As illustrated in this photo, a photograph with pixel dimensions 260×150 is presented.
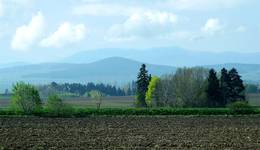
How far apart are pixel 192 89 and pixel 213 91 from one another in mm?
4650

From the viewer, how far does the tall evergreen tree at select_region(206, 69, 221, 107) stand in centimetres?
9311

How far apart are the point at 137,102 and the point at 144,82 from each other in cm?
444

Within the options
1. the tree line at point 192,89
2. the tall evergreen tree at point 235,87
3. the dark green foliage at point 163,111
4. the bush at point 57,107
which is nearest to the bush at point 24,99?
the dark green foliage at point 163,111

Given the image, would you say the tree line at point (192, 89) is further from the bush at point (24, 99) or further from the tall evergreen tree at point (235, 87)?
the bush at point (24, 99)

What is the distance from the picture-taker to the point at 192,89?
96.6 metres

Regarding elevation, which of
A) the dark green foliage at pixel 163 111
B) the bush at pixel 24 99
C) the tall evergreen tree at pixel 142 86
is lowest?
the dark green foliage at pixel 163 111

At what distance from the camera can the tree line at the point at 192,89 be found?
308 feet

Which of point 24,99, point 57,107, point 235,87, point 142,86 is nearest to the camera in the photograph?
point 57,107

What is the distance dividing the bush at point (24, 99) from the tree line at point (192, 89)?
2872 cm

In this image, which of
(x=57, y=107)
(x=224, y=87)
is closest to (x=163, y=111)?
(x=57, y=107)

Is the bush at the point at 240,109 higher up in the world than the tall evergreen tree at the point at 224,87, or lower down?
lower down

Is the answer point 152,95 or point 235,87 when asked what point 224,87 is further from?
point 152,95

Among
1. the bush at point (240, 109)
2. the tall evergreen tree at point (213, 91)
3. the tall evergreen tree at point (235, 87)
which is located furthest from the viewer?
the tall evergreen tree at point (235, 87)

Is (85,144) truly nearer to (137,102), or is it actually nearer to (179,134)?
(179,134)
